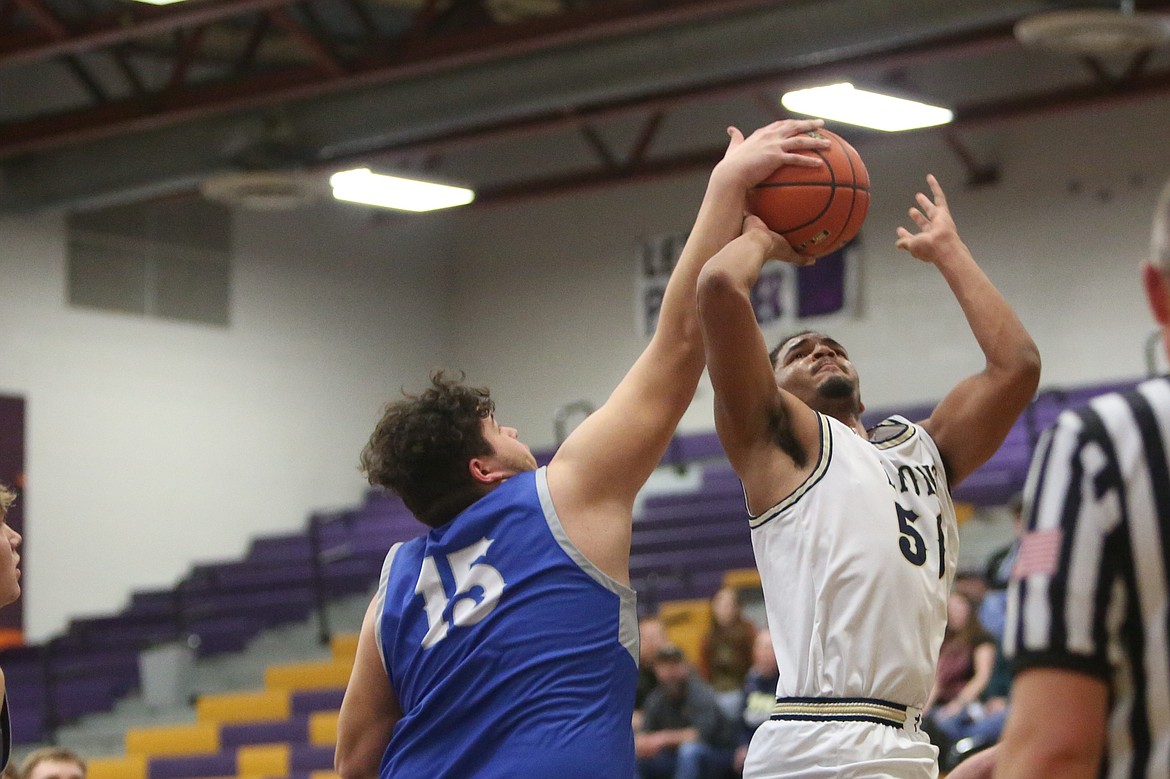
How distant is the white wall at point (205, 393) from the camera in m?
16.0

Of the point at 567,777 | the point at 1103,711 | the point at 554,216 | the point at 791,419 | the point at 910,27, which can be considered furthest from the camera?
the point at 554,216

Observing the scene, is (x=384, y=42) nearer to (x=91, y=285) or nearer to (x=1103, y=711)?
(x=91, y=285)

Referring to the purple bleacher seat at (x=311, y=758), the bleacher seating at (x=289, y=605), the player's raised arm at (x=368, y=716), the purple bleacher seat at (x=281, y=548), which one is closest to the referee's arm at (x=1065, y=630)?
the player's raised arm at (x=368, y=716)

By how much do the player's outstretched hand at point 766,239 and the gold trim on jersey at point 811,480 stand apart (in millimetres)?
386

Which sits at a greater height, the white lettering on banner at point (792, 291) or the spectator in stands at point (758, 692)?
the white lettering on banner at point (792, 291)

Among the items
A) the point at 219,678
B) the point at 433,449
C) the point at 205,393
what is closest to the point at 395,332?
the point at 205,393

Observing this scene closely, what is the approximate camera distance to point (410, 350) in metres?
19.6

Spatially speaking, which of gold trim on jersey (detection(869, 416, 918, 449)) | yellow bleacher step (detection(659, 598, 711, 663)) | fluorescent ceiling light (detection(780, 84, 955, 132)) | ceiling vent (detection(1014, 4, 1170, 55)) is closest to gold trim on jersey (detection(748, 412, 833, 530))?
gold trim on jersey (detection(869, 416, 918, 449))

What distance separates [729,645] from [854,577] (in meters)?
6.84

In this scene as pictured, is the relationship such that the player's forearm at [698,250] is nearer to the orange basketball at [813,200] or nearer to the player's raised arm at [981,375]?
the orange basketball at [813,200]

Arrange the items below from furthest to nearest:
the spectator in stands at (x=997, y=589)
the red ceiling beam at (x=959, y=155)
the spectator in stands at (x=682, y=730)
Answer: the red ceiling beam at (x=959, y=155)
the spectator in stands at (x=682, y=730)
the spectator in stands at (x=997, y=589)

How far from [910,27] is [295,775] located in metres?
6.23

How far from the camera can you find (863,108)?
1267cm

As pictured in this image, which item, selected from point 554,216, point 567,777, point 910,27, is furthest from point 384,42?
point 567,777
